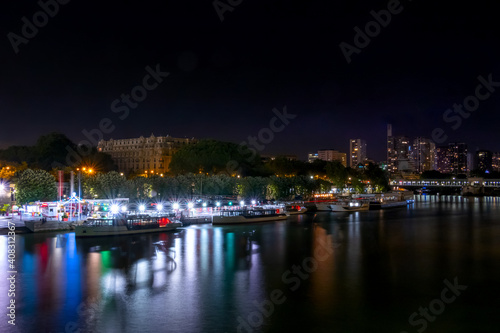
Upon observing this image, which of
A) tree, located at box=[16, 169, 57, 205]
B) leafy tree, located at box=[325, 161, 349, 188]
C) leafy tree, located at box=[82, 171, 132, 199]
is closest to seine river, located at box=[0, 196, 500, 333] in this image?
tree, located at box=[16, 169, 57, 205]

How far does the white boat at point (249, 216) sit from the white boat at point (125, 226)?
3.57m

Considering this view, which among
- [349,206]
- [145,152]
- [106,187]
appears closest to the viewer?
[106,187]

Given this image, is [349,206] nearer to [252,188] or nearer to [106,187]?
[252,188]

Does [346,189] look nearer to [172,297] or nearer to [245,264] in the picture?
[245,264]

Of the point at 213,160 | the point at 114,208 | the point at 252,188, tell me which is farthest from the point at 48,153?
the point at 114,208

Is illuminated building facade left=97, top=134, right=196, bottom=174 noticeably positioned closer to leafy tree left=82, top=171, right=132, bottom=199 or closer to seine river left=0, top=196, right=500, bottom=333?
leafy tree left=82, top=171, right=132, bottom=199

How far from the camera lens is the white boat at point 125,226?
19.9m

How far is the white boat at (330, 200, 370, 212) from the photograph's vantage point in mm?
39312

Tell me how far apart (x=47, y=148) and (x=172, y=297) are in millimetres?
37613

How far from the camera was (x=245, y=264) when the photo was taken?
51.2 ft

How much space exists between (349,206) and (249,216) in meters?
15.1

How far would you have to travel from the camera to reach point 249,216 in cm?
2822

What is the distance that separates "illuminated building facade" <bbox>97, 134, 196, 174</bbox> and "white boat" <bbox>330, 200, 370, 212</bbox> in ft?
103

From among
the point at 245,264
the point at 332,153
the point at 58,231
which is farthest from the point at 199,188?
the point at 332,153
